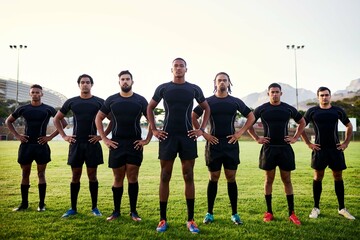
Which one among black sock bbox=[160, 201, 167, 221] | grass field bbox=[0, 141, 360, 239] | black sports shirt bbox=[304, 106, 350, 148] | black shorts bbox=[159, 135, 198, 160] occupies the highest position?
black sports shirt bbox=[304, 106, 350, 148]

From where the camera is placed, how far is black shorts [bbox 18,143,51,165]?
21.4ft

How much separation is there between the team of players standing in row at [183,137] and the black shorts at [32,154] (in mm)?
16

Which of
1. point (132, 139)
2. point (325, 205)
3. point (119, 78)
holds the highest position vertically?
point (119, 78)

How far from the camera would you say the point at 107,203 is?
23.3ft

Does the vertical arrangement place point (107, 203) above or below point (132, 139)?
below

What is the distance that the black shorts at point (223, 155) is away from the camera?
5.69 meters

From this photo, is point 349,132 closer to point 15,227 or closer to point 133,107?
point 133,107

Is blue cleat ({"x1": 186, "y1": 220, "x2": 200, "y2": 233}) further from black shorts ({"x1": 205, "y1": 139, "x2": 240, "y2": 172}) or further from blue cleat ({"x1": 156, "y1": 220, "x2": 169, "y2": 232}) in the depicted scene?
black shorts ({"x1": 205, "y1": 139, "x2": 240, "y2": 172})

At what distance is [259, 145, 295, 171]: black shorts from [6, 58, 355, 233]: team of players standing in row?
0.06 feet

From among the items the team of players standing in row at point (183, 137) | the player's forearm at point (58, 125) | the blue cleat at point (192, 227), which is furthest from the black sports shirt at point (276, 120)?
the player's forearm at point (58, 125)

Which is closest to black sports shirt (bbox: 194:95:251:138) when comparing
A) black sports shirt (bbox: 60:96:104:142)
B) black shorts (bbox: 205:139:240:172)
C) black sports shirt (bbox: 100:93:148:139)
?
black shorts (bbox: 205:139:240:172)

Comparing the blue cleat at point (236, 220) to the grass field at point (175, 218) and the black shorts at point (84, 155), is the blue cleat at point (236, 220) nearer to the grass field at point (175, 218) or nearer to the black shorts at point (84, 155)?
the grass field at point (175, 218)

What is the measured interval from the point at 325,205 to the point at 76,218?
5766mm

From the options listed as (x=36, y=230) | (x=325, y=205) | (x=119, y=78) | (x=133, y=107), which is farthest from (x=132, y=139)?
(x=325, y=205)
